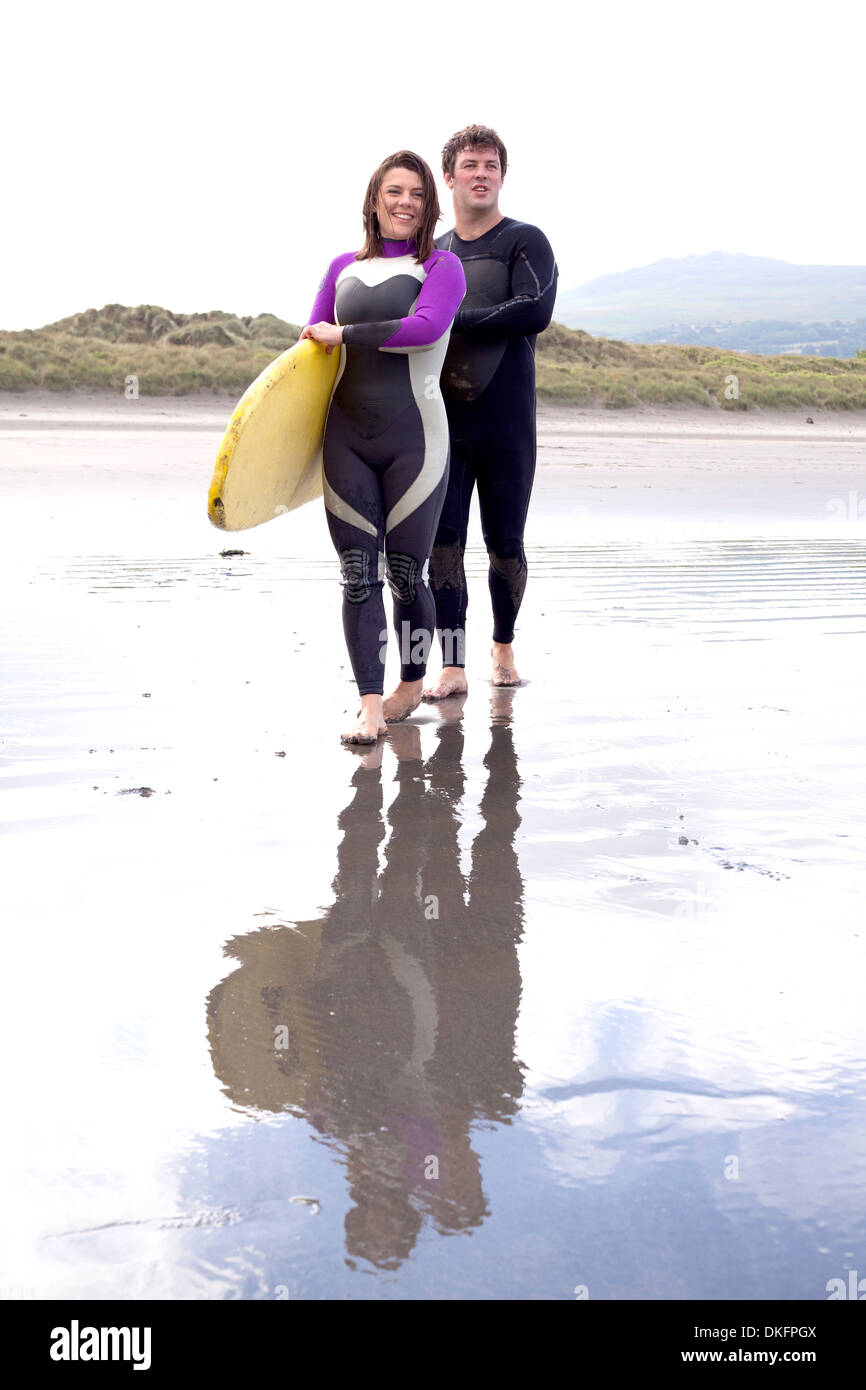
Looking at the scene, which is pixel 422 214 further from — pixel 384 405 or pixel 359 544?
pixel 359 544

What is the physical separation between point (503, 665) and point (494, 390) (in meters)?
1.11

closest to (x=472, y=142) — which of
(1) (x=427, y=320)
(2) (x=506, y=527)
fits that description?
(1) (x=427, y=320)

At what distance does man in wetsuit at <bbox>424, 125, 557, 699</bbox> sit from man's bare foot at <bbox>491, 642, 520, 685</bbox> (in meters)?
0.01

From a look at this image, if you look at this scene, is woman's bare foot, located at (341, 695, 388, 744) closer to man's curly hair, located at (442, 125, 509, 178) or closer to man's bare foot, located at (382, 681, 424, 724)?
man's bare foot, located at (382, 681, 424, 724)

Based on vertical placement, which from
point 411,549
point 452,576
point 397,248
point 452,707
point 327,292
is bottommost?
point 452,707

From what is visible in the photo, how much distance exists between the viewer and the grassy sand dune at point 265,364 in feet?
95.4

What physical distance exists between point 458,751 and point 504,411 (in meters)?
1.51

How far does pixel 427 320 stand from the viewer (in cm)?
470

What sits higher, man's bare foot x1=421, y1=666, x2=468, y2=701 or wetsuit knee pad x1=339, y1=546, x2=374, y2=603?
wetsuit knee pad x1=339, y1=546, x2=374, y2=603

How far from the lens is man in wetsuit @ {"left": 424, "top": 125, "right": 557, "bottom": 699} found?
5.33 m

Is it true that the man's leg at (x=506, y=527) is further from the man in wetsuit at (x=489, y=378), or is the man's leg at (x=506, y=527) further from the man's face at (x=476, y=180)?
the man's face at (x=476, y=180)

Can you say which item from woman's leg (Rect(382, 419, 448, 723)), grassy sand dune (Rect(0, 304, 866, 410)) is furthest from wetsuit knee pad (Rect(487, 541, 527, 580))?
grassy sand dune (Rect(0, 304, 866, 410))

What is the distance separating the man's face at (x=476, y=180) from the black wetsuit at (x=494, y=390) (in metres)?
0.13
